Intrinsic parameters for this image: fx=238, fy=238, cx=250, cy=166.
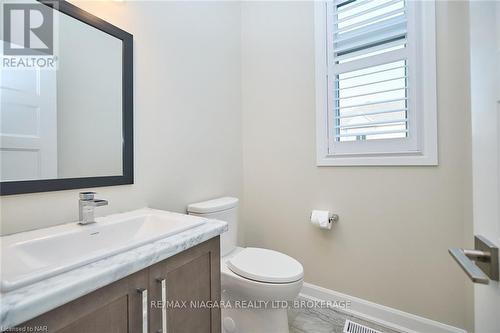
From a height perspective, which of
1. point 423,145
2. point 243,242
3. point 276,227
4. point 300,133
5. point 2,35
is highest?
point 2,35

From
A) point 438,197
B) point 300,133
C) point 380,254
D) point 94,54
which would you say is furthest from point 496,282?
point 94,54

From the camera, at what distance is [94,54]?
1147mm

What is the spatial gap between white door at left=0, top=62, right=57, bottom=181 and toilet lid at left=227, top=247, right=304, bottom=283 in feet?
3.30

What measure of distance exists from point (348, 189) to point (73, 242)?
62.7 inches

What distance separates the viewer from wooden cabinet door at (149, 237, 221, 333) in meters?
0.78

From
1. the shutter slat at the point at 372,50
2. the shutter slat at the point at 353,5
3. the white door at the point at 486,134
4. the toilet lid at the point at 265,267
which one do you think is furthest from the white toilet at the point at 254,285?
the shutter slat at the point at 353,5

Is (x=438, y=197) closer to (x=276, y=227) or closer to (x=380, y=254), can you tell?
(x=380, y=254)

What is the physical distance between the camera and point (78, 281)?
566mm

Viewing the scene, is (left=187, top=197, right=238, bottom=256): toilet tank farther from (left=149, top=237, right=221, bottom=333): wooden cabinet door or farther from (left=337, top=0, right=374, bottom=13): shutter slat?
(left=337, top=0, right=374, bottom=13): shutter slat

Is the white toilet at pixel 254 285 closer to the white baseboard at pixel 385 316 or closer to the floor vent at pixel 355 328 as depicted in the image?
the floor vent at pixel 355 328

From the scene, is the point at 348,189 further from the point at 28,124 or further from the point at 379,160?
the point at 28,124

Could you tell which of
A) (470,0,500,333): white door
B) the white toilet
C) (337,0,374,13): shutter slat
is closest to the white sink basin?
the white toilet

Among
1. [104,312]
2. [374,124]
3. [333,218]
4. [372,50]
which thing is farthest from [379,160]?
[104,312]

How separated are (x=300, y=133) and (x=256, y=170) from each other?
1.66ft
